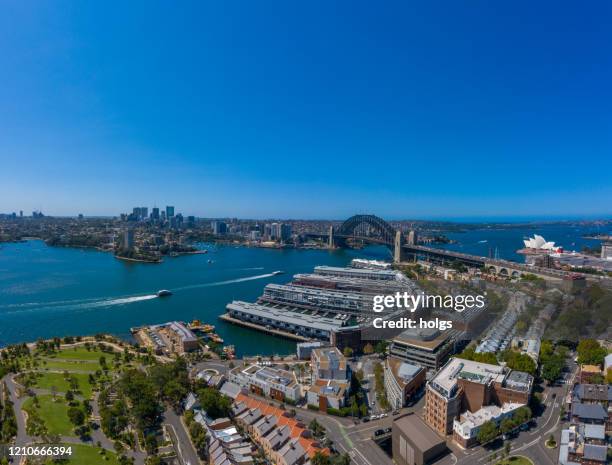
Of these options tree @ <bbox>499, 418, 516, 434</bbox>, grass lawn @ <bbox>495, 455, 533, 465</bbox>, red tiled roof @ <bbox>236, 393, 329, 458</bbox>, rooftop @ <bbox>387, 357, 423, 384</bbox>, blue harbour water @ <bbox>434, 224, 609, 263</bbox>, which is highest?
blue harbour water @ <bbox>434, 224, 609, 263</bbox>

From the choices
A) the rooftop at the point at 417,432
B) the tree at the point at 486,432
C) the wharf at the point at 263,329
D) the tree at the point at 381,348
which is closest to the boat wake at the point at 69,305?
the wharf at the point at 263,329

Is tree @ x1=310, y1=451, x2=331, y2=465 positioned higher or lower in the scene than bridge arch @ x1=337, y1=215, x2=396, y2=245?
lower

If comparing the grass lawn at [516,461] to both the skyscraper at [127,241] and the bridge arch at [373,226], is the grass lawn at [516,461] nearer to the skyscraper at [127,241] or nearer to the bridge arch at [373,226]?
the bridge arch at [373,226]

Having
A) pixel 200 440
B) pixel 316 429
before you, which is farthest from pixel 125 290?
pixel 316 429

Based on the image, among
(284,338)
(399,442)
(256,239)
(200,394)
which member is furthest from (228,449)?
(256,239)

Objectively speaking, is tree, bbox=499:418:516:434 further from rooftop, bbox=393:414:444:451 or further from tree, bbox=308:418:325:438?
tree, bbox=308:418:325:438

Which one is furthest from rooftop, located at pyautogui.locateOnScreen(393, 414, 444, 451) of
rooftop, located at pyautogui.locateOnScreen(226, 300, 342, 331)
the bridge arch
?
the bridge arch
